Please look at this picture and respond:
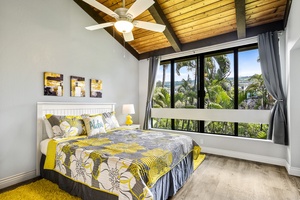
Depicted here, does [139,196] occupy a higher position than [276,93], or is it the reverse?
[276,93]

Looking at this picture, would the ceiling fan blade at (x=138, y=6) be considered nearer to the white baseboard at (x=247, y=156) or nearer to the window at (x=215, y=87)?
the window at (x=215, y=87)

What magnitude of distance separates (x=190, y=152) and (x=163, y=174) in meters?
1.00

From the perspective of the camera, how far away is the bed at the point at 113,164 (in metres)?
1.65

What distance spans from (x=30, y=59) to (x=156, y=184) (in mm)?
2806

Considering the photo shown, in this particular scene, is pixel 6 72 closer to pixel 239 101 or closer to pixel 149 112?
pixel 149 112

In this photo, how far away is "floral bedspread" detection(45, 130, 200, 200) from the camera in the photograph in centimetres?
161

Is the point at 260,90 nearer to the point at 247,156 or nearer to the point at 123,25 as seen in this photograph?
the point at 247,156

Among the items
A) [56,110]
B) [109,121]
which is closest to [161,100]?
[109,121]

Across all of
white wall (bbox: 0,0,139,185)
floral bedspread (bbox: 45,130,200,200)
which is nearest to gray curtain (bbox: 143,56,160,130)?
white wall (bbox: 0,0,139,185)

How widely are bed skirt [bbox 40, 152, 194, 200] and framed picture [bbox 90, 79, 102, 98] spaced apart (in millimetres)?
1620

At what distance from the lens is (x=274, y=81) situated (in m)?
3.15

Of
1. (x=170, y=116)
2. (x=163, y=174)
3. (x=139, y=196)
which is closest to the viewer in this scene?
(x=139, y=196)

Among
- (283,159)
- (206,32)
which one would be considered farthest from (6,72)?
(283,159)

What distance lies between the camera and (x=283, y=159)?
313 cm
